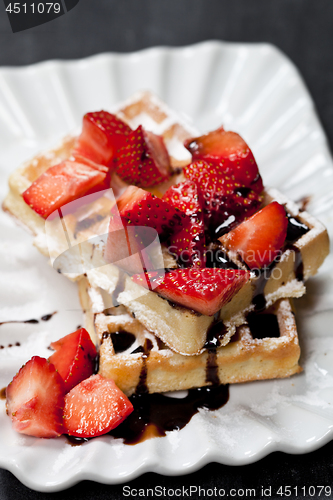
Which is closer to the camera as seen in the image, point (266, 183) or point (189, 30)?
point (266, 183)

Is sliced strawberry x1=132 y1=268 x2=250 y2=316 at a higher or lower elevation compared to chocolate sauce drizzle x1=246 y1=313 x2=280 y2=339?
higher

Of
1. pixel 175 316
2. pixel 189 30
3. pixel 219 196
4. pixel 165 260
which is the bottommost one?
pixel 175 316

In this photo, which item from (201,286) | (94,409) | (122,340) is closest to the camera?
(201,286)

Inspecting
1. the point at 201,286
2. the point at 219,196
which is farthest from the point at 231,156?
the point at 201,286

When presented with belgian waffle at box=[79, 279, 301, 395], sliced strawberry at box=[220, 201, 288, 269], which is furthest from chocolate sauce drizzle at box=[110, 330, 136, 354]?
sliced strawberry at box=[220, 201, 288, 269]

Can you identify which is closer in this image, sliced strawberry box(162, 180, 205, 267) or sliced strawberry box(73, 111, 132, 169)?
sliced strawberry box(162, 180, 205, 267)

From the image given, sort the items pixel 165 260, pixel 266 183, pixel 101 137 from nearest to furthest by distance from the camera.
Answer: pixel 165 260 < pixel 101 137 < pixel 266 183

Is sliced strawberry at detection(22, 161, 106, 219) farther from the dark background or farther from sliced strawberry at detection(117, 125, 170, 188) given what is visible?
the dark background

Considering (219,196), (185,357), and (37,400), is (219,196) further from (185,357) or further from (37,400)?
(37,400)
